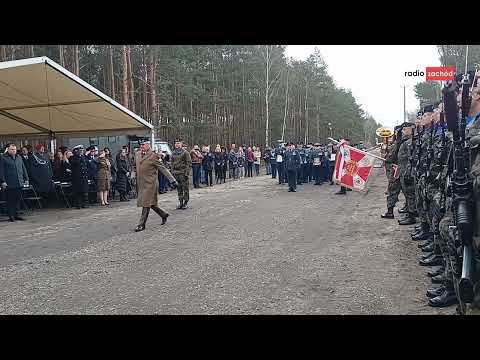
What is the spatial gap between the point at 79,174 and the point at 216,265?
8.33 metres

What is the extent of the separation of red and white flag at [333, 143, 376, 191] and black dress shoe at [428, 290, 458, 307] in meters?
7.74

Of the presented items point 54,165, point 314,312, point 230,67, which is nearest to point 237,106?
point 230,67

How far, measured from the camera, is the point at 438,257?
625 centimetres

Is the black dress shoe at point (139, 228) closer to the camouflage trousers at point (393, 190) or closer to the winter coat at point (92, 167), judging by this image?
the camouflage trousers at point (393, 190)

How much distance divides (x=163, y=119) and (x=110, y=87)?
453 centimetres

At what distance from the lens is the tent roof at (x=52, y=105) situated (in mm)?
11461

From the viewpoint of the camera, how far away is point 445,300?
15.1 feet

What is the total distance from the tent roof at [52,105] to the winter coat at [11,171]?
6.91 feet

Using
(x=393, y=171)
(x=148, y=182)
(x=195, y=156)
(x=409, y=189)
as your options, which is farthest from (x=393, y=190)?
(x=195, y=156)

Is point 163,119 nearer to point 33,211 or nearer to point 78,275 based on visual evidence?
point 33,211

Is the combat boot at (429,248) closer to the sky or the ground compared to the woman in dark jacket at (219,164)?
closer to the ground

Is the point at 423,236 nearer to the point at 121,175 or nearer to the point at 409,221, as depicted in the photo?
the point at 409,221

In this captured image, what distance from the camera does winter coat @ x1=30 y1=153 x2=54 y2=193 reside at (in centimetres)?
1307

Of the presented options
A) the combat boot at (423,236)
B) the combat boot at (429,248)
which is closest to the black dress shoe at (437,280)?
the combat boot at (429,248)
